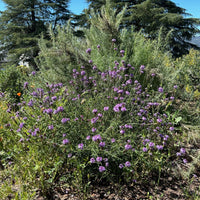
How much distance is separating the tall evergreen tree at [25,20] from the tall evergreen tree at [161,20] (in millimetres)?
3721

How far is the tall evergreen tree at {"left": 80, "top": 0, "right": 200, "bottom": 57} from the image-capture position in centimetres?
1492

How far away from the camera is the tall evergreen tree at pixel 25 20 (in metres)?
17.0

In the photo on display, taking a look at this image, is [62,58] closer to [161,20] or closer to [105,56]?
[105,56]

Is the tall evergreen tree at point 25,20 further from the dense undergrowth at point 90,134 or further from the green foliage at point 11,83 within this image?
the dense undergrowth at point 90,134

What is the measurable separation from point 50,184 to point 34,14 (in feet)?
67.3

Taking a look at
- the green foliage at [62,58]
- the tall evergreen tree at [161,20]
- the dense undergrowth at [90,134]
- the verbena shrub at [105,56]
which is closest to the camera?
the dense undergrowth at [90,134]

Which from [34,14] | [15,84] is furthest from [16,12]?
[15,84]

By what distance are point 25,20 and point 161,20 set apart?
44.4ft

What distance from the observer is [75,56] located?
307cm

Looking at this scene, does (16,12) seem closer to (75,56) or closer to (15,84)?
(15,84)

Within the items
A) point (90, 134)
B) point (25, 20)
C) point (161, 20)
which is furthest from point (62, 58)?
point (25, 20)

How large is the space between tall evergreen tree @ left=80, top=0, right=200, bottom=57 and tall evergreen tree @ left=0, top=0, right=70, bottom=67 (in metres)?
3.72

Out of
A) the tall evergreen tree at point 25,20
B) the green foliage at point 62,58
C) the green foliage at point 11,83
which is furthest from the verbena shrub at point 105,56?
the tall evergreen tree at point 25,20

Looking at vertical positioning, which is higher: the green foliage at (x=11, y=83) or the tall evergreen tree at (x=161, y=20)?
the tall evergreen tree at (x=161, y=20)
